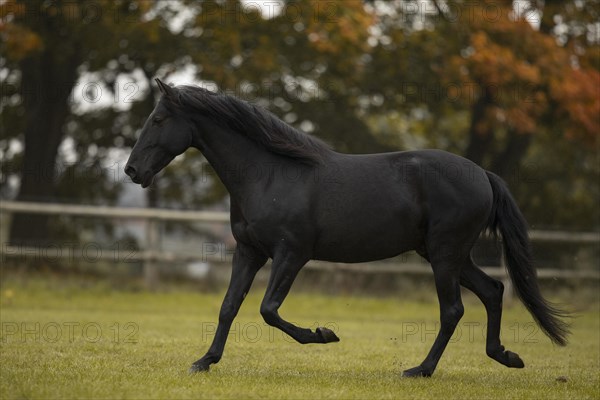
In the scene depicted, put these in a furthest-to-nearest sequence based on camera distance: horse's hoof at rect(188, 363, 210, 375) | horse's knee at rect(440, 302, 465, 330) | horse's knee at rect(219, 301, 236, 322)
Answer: horse's knee at rect(440, 302, 465, 330) < horse's knee at rect(219, 301, 236, 322) < horse's hoof at rect(188, 363, 210, 375)

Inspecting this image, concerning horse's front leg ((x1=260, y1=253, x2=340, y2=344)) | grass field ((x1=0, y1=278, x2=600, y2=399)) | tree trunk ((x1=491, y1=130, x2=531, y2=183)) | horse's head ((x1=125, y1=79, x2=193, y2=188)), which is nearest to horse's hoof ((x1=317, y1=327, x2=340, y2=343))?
horse's front leg ((x1=260, y1=253, x2=340, y2=344))

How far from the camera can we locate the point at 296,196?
6.46m

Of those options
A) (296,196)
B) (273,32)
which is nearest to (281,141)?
(296,196)

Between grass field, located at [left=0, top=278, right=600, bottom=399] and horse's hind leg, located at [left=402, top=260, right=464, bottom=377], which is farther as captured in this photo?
horse's hind leg, located at [left=402, top=260, right=464, bottom=377]

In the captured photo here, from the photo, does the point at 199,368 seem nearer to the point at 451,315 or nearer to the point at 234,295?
the point at 234,295

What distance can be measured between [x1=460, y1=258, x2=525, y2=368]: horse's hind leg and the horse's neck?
196cm

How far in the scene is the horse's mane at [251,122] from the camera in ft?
21.7

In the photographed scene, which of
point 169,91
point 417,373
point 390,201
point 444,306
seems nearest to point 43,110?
point 169,91

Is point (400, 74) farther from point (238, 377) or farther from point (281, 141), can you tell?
point (238, 377)

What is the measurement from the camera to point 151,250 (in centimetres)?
1428

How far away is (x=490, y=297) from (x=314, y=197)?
1.77 metres

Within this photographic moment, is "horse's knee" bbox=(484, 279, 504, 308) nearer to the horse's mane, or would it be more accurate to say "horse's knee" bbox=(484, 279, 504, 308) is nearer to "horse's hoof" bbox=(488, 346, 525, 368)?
"horse's hoof" bbox=(488, 346, 525, 368)

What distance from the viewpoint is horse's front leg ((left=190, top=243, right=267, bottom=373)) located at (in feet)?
20.8

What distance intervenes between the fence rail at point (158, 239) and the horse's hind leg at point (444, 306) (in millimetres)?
7398
